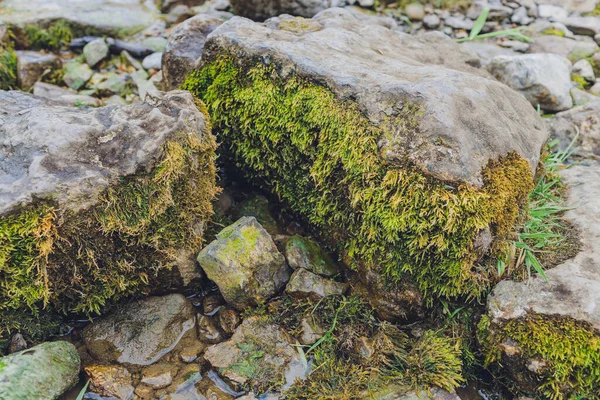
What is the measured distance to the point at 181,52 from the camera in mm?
4043

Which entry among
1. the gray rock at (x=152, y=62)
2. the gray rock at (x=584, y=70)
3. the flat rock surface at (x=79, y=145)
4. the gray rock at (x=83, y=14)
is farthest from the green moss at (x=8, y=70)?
the gray rock at (x=584, y=70)

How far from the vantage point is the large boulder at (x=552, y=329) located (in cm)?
276

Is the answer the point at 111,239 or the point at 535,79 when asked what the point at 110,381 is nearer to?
the point at 111,239

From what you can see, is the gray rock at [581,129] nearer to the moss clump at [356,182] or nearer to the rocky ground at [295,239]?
the rocky ground at [295,239]

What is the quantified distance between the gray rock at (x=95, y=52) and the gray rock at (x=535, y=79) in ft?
15.1

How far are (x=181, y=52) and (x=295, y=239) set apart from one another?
187 centimetres

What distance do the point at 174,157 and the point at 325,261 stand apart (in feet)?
4.49

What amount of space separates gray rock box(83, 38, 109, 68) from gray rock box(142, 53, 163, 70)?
0.53 meters

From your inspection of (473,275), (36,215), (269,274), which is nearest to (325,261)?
(269,274)

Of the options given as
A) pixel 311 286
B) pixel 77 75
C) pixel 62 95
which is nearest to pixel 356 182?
pixel 311 286

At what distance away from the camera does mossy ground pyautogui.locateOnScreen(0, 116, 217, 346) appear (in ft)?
8.92

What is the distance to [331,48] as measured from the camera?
3.89 metres

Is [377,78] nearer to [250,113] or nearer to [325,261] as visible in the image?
[250,113]

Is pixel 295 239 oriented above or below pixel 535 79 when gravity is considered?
below
